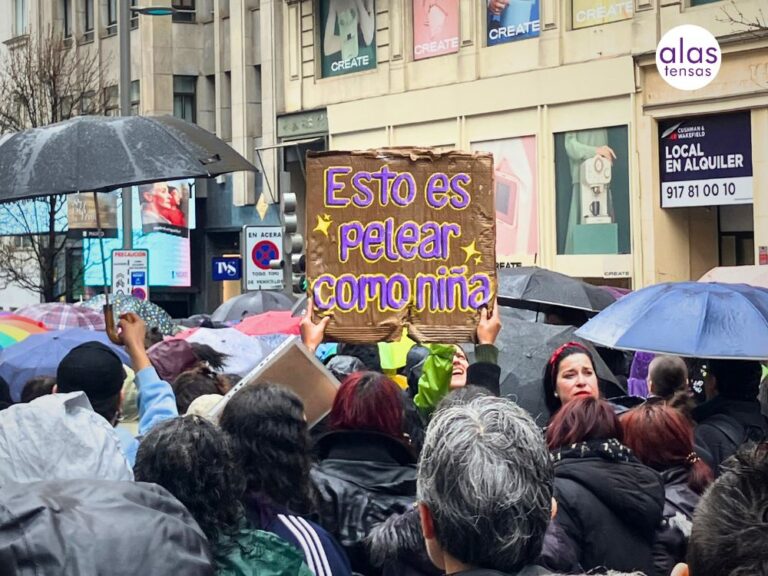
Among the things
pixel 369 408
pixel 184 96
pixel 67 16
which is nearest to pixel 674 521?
pixel 369 408

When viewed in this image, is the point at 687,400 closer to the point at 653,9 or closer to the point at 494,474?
the point at 494,474

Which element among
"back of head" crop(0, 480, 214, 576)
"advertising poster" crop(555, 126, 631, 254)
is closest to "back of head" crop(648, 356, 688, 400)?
"back of head" crop(0, 480, 214, 576)

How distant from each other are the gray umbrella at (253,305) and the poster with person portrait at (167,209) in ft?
63.8

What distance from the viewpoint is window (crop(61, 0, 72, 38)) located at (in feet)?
144

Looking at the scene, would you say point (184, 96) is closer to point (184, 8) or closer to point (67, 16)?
point (184, 8)

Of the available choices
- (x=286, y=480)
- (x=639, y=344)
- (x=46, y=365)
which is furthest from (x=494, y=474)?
(x=46, y=365)

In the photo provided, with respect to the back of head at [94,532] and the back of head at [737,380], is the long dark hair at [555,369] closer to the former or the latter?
the back of head at [737,380]

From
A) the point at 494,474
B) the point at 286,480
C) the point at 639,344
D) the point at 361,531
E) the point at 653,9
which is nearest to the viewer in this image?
the point at 494,474

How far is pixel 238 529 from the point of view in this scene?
3.80 meters

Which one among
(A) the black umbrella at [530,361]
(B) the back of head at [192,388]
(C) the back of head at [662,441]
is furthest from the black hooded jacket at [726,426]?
(B) the back of head at [192,388]

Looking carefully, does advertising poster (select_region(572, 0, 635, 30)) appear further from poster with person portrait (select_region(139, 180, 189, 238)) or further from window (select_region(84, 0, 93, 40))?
window (select_region(84, 0, 93, 40))

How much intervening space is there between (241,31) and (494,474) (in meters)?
34.6

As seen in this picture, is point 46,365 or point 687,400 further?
point 46,365

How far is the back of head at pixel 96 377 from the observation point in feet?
17.9
